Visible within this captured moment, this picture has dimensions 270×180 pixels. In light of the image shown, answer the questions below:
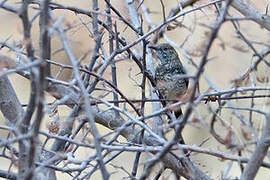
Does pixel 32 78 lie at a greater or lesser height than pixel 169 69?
greater

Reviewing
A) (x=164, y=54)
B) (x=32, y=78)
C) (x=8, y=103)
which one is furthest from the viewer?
(x=164, y=54)

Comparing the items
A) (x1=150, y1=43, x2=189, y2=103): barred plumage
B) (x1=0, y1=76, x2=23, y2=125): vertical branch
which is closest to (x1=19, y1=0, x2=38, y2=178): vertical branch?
(x1=0, y1=76, x2=23, y2=125): vertical branch

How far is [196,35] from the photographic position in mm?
3906

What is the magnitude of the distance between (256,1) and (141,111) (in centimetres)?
211

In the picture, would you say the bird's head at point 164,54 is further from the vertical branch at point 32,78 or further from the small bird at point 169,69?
the vertical branch at point 32,78

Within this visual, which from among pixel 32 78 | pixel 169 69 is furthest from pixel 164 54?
pixel 32 78

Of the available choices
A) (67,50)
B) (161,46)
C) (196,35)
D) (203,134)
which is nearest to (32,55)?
(67,50)

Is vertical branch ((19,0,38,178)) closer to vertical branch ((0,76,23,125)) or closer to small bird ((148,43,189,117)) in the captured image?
vertical branch ((0,76,23,125))

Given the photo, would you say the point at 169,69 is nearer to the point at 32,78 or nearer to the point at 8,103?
the point at 8,103

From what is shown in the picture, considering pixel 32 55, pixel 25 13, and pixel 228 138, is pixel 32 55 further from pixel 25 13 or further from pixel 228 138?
pixel 228 138

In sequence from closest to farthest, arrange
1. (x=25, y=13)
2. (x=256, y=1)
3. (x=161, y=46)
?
1. (x=25, y=13)
2. (x=161, y=46)
3. (x=256, y=1)

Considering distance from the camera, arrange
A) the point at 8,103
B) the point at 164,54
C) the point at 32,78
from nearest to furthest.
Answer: the point at 32,78 → the point at 8,103 → the point at 164,54

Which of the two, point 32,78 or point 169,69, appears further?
point 169,69

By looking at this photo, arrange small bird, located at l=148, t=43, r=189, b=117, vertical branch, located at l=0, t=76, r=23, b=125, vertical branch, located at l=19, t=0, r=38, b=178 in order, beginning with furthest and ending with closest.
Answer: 1. small bird, located at l=148, t=43, r=189, b=117
2. vertical branch, located at l=0, t=76, r=23, b=125
3. vertical branch, located at l=19, t=0, r=38, b=178
